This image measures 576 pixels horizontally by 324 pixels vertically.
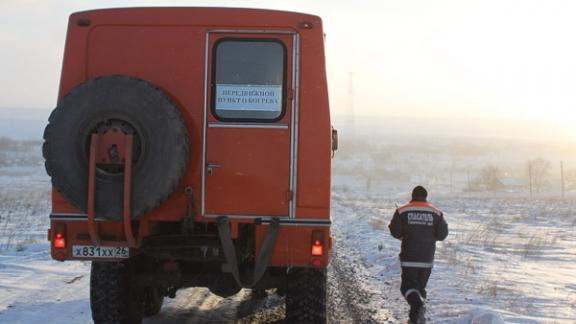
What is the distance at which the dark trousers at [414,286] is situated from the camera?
6.33 m

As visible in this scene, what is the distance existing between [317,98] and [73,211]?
2.49m

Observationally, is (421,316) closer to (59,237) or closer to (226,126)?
(226,126)

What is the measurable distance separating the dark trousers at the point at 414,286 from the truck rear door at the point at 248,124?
212 centimetres

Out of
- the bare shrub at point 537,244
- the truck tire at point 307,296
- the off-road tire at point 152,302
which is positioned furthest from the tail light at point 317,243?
the bare shrub at point 537,244

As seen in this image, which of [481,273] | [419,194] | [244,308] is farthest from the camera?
[481,273]

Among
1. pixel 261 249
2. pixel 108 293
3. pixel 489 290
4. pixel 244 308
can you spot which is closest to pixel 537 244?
pixel 489 290

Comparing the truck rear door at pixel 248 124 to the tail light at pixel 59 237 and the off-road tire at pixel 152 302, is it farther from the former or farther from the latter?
the off-road tire at pixel 152 302

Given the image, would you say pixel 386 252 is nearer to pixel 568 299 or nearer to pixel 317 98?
pixel 568 299

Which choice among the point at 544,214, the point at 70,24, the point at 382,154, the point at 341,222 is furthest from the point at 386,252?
the point at 382,154

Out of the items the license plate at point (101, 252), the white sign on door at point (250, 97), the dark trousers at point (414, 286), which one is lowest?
the dark trousers at point (414, 286)

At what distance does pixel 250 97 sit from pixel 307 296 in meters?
2.05

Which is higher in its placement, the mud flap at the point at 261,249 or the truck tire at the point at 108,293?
the mud flap at the point at 261,249

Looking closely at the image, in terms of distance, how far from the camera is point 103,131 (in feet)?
15.8

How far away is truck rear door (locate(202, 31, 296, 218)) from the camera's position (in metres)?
5.13
